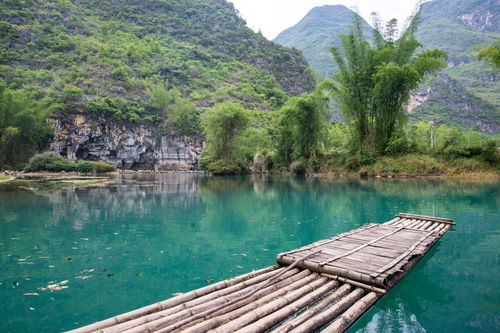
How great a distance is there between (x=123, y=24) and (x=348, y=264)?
100423 mm

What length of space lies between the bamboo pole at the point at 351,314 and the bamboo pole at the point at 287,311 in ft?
1.20

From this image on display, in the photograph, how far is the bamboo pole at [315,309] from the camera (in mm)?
2576

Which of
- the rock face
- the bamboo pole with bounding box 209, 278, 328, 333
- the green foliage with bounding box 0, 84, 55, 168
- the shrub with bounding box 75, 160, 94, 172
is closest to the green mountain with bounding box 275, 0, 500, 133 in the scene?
the bamboo pole with bounding box 209, 278, 328, 333

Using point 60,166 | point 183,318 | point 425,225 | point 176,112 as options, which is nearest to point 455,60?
point 176,112

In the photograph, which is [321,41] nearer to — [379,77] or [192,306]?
[379,77]

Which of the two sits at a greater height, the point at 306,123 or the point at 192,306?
the point at 306,123

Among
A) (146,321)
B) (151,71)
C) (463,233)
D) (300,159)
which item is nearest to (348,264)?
(146,321)

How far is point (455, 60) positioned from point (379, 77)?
121978 mm

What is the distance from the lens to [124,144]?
5369 centimetres

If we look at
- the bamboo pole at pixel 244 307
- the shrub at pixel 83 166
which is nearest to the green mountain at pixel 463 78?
the bamboo pole at pixel 244 307

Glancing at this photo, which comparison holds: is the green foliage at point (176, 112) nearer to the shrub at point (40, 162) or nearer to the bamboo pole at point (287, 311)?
the shrub at point (40, 162)

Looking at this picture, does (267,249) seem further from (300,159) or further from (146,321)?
(300,159)

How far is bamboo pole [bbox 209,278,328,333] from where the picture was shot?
8.25 feet

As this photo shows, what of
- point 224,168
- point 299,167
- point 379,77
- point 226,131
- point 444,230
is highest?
point 379,77
